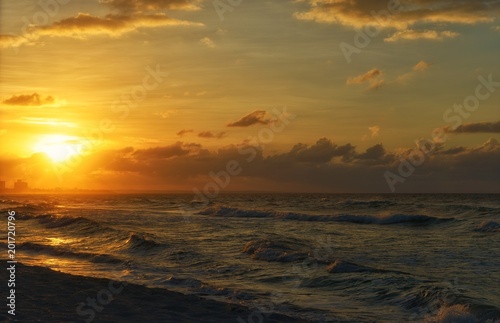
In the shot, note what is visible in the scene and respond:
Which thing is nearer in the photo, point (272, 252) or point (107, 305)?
point (107, 305)

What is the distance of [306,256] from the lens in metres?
25.1

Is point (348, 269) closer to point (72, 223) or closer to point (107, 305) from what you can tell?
point (107, 305)

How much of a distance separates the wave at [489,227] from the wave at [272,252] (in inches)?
790

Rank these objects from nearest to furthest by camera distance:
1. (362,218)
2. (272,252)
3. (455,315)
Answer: (455,315) → (272,252) → (362,218)

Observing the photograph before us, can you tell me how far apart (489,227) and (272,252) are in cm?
2310

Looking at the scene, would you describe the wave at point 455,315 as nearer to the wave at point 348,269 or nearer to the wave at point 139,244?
the wave at point 348,269

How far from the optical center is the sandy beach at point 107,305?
14188 mm

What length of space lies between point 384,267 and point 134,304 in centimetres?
1157

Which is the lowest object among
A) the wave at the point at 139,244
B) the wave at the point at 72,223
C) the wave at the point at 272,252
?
the wave at the point at 272,252

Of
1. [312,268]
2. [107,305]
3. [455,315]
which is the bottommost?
[455,315]

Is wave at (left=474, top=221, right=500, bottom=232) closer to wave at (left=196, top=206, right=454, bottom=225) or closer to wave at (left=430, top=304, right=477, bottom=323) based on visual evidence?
wave at (left=196, top=206, right=454, bottom=225)

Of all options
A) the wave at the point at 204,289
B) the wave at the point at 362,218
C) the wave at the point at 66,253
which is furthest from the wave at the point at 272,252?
the wave at the point at 362,218

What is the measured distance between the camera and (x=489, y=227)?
1642 inches

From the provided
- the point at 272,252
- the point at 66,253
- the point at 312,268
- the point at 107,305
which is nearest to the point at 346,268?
the point at 312,268
